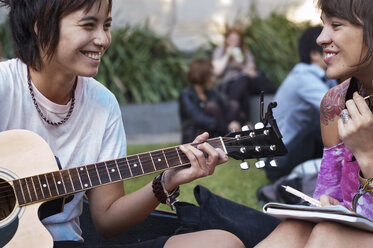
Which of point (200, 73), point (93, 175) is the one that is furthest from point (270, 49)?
point (93, 175)

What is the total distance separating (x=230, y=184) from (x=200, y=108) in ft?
5.48

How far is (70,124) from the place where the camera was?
2742mm

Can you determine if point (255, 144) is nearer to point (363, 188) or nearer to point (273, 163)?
point (273, 163)

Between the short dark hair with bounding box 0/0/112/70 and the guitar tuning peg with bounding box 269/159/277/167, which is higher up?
→ the short dark hair with bounding box 0/0/112/70

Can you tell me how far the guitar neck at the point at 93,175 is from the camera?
2.51 meters

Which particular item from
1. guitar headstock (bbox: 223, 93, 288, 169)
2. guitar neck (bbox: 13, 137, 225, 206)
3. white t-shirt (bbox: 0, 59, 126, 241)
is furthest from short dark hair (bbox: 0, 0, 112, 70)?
guitar headstock (bbox: 223, 93, 288, 169)

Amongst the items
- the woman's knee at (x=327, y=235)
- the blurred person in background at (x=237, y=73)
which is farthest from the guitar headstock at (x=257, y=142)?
the blurred person in background at (x=237, y=73)

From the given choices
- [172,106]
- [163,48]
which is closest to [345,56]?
[172,106]

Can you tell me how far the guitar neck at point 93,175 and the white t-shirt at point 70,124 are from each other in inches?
6.0

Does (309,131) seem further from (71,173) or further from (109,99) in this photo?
(71,173)

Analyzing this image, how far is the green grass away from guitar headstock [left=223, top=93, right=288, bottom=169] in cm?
226

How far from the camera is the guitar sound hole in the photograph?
2.55m

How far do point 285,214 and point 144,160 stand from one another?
697 mm

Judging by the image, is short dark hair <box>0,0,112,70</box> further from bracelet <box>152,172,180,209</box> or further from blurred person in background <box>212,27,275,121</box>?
blurred person in background <box>212,27,275,121</box>
